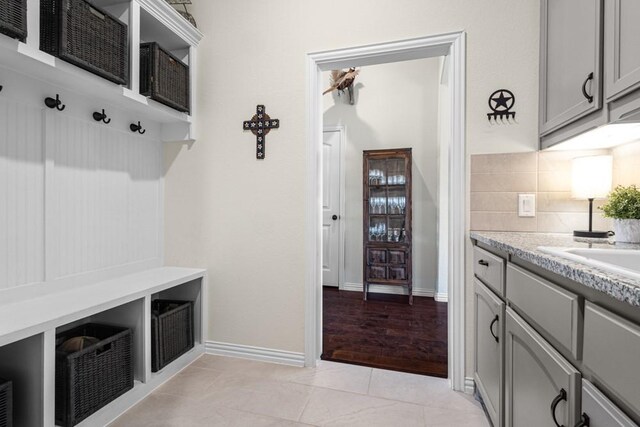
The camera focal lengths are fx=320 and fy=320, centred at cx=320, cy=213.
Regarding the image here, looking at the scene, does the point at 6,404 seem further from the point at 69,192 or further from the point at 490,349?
the point at 490,349

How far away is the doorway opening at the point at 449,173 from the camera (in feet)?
5.99

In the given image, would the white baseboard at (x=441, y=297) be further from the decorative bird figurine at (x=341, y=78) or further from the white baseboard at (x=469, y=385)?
the decorative bird figurine at (x=341, y=78)

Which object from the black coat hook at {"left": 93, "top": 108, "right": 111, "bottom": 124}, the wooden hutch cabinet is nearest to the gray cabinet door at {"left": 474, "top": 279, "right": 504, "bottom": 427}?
the wooden hutch cabinet

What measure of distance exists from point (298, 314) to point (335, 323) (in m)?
0.86

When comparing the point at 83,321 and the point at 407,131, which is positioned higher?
the point at 407,131

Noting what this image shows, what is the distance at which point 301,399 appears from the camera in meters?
1.73

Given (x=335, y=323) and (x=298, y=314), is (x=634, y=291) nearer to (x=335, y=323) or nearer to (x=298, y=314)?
(x=298, y=314)

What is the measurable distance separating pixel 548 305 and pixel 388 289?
9.85ft

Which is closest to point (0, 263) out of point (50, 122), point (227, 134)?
point (50, 122)

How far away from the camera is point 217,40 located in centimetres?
225

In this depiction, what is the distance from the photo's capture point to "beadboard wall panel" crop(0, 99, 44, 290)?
4.71 feet

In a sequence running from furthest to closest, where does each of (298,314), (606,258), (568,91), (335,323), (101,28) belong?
(335,323) < (298,314) < (101,28) < (568,91) < (606,258)

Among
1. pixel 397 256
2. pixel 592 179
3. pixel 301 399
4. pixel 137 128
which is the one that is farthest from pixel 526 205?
pixel 137 128

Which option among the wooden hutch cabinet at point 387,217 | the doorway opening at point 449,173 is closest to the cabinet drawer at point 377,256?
the wooden hutch cabinet at point 387,217
